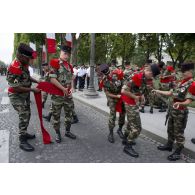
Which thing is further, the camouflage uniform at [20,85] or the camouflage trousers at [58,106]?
the camouflage trousers at [58,106]

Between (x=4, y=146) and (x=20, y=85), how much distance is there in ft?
4.65

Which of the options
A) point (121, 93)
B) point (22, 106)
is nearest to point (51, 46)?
point (22, 106)

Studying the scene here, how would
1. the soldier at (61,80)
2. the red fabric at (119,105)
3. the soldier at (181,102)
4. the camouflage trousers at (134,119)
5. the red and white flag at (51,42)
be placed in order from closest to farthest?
the soldier at (181,102) → the camouflage trousers at (134,119) → the soldier at (61,80) → the red fabric at (119,105) → the red and white flag at (51,42)

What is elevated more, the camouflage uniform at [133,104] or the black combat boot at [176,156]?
the camouflage uniform at [133,104]

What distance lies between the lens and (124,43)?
31.3 m

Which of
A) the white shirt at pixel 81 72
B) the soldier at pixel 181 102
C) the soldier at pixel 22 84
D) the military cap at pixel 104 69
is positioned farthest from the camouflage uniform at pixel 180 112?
the white shirt at pixel 81 72

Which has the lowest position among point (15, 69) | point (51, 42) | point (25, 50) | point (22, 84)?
point (22, 84)

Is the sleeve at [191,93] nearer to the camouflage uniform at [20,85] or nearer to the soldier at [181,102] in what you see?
the soldier at [181,102]

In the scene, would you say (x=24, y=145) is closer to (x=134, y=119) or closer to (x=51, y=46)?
(x=134, y=119)

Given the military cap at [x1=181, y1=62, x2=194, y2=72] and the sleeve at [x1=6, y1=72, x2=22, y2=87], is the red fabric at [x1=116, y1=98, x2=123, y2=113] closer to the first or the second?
the military cap at [x1=181, y1=62, x2=194, y2=72]

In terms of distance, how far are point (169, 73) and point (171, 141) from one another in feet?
13.2

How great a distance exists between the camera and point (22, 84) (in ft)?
17.1

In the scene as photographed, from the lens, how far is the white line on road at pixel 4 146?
4.86 m
